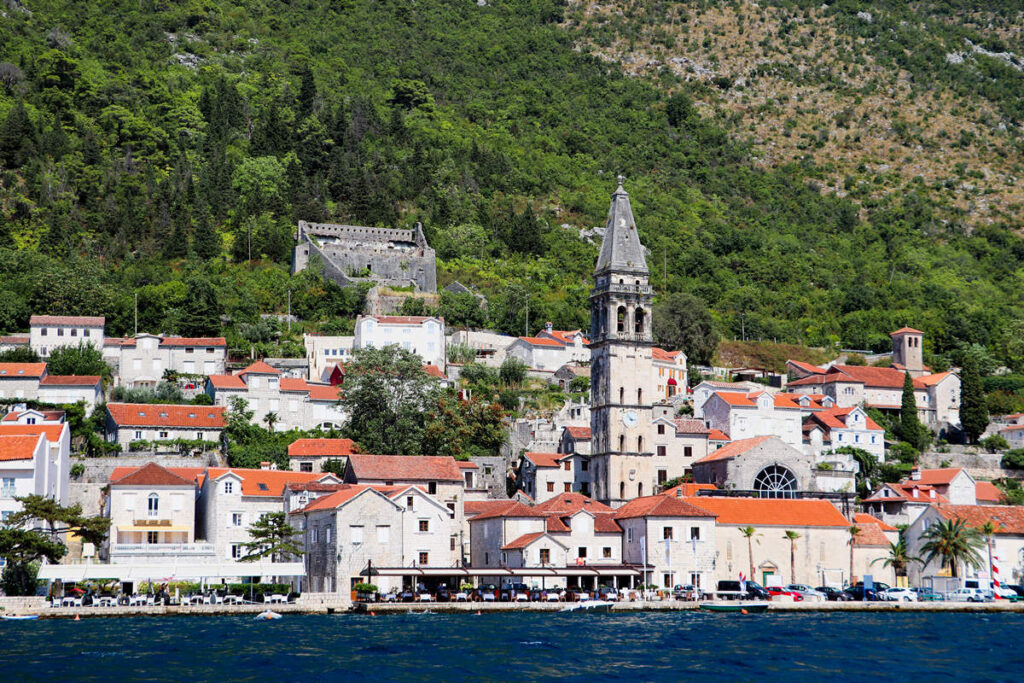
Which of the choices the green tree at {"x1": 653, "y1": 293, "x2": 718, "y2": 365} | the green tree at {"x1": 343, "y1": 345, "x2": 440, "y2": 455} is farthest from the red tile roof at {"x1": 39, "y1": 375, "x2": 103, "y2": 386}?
the green tree at {"x1": 653, "y1": 293, "x2": 718, "y2": 365}

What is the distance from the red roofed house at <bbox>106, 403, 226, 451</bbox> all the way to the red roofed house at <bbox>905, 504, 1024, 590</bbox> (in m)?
42.2

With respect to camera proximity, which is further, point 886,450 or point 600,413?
point 886,450

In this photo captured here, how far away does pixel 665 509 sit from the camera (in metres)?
70.1

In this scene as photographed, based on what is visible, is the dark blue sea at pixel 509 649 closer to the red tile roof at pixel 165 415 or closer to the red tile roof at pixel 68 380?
the red tile roof at pixel 165 415

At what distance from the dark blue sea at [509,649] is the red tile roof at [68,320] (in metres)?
38.0

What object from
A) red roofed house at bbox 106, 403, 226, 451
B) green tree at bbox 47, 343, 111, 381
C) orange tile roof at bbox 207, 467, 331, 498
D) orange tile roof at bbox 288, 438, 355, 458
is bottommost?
orange tile roof at bbox 207, 467, 331, 498

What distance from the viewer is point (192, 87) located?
153000mm

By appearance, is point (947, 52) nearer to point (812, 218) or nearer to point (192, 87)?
point (812, 218)

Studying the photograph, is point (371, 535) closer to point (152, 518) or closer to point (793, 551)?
point (152, 518)

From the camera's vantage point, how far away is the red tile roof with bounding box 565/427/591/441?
85.3 meters

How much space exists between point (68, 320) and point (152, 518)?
86.5 ft

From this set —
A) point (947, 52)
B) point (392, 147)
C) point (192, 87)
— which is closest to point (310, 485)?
point (392, 147)

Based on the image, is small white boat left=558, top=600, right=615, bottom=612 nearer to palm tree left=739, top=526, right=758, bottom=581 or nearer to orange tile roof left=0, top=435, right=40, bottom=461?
palm tree left=739, top=526, right=758, bottom=581

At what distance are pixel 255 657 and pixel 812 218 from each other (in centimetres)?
12517
